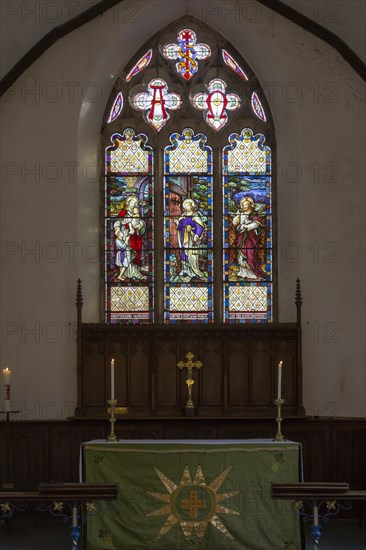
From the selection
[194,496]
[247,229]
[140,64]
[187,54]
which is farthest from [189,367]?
[187,54]

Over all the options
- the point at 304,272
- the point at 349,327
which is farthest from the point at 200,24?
the point at 349,327

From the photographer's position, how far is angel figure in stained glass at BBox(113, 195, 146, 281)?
12.6 meters

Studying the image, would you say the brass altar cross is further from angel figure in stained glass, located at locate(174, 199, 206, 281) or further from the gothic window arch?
angel figure in stained glass, located at locate(174, 199, 206, 281)

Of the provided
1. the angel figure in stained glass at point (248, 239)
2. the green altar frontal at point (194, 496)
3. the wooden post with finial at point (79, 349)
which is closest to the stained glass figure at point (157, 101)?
the angel figure in stained glass at point (248, 239)

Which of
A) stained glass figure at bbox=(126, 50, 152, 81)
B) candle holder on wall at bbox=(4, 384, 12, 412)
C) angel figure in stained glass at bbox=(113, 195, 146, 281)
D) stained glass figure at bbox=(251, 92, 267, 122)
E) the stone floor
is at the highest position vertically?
stained glass figure at bbox=(126, 50, 152, 81)

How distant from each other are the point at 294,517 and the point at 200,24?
677 cm

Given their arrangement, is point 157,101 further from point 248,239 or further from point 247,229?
point 248,239

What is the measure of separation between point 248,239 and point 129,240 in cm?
153

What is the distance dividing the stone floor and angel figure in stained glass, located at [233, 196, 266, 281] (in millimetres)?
3307

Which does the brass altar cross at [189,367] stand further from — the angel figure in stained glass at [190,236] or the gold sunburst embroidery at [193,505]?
the gold sunburst embroidery at [193,505]

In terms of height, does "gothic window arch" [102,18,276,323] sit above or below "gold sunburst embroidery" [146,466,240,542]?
above

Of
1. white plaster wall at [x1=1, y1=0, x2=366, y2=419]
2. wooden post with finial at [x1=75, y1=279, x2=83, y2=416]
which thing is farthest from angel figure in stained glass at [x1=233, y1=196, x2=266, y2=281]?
wooden post with finial at [x1=75, y1=279, x2=83, y2=416]

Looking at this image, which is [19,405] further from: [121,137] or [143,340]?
[121,137]

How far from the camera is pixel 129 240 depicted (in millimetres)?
12609
